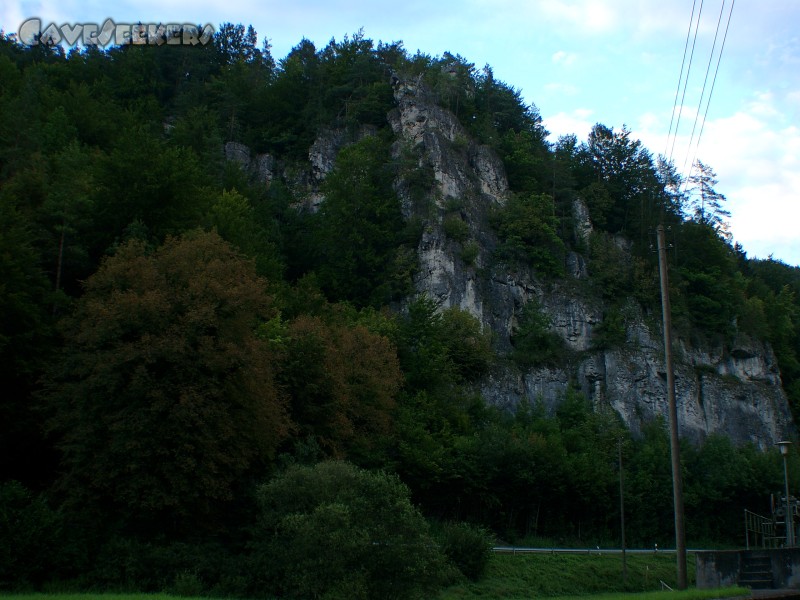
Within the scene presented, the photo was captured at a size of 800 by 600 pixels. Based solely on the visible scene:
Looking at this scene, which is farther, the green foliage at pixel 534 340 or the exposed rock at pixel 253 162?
the exposed rock at pixel 253 162

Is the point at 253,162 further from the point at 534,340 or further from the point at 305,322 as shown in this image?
the point at 305,322

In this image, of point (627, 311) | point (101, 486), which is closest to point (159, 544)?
point (101, 486)

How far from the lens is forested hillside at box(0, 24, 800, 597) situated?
2742 cm

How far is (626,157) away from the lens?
83312mm

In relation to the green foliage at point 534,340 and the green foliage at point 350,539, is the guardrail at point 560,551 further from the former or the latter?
the green foliage at point 534,340

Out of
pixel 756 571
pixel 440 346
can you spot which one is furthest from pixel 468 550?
pixel 440 346

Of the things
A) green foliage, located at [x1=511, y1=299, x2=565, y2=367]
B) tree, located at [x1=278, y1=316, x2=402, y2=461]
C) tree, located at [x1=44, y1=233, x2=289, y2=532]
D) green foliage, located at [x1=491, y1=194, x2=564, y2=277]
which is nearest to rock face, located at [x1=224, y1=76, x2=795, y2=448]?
green foliage, located at [x1=511, y1=299, x2=565, y2=367]

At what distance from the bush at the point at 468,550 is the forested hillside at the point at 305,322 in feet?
1.25

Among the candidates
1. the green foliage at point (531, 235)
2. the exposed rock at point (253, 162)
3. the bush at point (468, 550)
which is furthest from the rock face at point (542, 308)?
the bush at point (468, 550)

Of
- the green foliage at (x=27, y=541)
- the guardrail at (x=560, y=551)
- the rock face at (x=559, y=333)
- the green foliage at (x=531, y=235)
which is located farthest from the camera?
the green foliage at (x=531, y=235)

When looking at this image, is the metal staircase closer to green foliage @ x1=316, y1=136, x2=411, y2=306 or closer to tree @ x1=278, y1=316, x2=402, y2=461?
tree @ x1=278, y1=316, x2=402, y2=461

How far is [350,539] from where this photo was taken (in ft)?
71.0

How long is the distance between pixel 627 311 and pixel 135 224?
4474cm

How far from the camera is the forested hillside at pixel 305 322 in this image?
2742 centimetres
